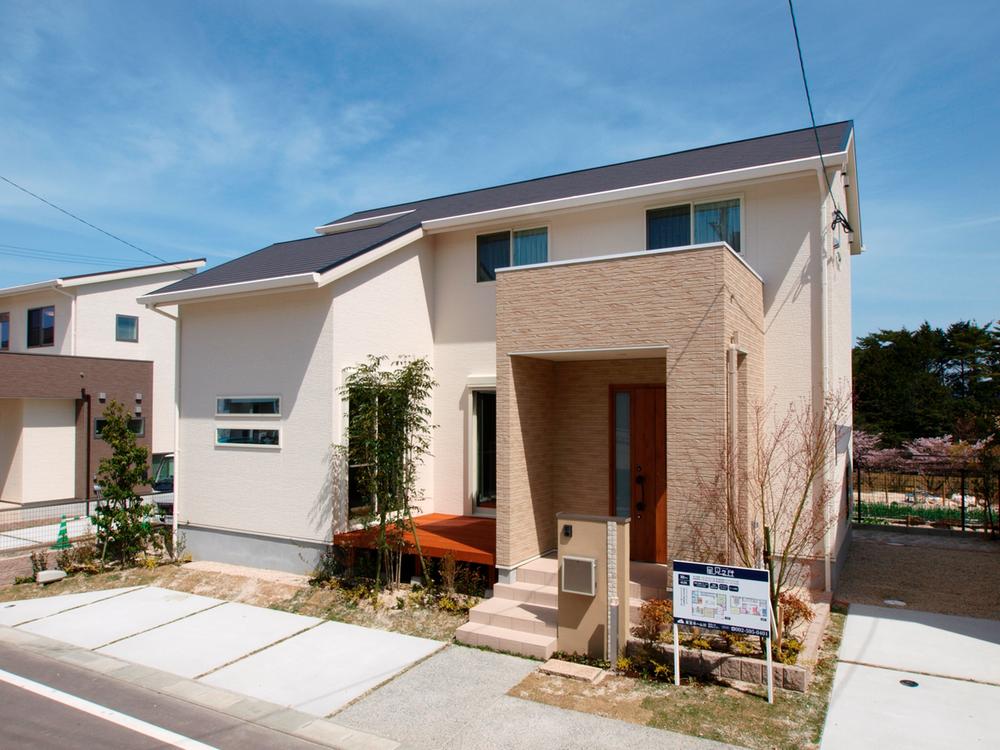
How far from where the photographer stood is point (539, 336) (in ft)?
30.8

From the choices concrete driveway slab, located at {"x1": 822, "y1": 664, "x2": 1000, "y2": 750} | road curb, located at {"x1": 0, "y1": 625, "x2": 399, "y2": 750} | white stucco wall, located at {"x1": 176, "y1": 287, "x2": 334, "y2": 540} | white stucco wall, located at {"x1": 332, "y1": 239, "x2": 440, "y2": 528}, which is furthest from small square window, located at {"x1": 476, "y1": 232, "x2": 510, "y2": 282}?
concrete driveway slab, located at {"x1": 822, "y1": 664, "x2": 1000, "y2": 750}

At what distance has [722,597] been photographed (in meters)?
6.79

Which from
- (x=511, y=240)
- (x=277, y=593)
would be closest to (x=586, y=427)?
(x=511, y=240)

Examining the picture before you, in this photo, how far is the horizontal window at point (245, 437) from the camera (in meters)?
11.6

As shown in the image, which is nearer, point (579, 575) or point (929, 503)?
point (579, 575)

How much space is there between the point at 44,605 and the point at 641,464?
9.32m

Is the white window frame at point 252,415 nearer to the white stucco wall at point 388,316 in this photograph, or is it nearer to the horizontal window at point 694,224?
the white stucco wall at point 388,316

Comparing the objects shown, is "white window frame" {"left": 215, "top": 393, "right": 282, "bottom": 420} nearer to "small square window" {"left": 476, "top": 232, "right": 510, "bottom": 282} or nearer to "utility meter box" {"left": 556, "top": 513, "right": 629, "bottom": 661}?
"small square window" {"left": 476, "top": 232, "right": 510, "bottom": 282}

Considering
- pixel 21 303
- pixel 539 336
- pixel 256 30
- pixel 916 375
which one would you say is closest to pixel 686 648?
pixel 539 336

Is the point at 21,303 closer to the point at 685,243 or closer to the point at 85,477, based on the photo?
the point at 85,477

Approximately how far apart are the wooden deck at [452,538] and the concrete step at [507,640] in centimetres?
116

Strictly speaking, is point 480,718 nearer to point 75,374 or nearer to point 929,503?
point 929,503

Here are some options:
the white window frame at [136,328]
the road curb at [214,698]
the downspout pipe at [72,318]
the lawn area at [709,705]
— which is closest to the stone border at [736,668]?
the lawn area at [709,705]

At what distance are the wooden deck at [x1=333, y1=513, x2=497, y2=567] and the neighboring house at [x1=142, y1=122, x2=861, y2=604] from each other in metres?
0.35
